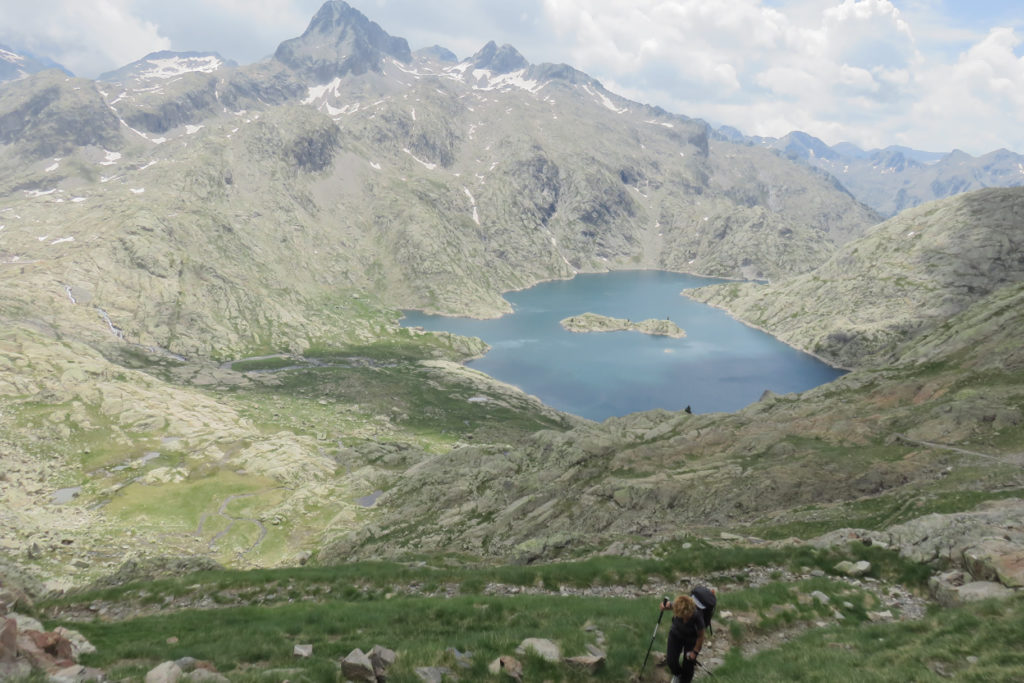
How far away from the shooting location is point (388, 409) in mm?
188625

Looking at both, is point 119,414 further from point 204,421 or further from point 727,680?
point 727,680

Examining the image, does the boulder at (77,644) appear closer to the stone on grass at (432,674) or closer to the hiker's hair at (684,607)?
the stone on grass at (432,674)

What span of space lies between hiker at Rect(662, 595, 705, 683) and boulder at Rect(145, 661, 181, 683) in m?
11.3

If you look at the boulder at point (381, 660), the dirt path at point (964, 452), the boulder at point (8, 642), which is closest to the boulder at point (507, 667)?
the boulder at point (381, 660)

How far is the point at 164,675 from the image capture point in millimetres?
11109

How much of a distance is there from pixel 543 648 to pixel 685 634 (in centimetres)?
423

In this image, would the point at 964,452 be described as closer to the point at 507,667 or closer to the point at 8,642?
the point at 507,667

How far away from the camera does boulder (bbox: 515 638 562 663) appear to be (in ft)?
44.0

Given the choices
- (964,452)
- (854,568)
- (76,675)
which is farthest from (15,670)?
(964,452)

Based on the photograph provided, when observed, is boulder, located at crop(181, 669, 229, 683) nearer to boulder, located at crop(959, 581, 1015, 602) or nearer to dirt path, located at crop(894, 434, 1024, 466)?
boulder, located at crop(959, 581, 1015, 602)

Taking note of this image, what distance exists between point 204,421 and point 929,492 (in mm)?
157151

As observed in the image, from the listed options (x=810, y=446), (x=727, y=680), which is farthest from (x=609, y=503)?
(x=727, y=680)

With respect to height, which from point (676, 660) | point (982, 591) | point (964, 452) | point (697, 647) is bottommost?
point (964, 452)

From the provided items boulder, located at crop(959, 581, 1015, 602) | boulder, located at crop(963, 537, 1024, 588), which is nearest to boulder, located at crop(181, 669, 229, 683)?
boulder, located at crop(959, 581, 1015, 602)
